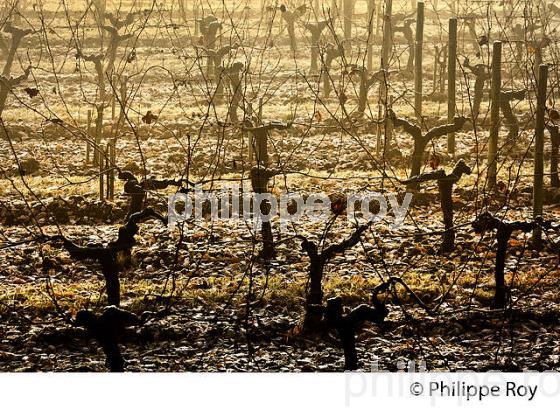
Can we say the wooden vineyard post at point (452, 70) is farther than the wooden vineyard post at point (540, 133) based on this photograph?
Yes

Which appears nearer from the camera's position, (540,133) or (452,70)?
(540,133)

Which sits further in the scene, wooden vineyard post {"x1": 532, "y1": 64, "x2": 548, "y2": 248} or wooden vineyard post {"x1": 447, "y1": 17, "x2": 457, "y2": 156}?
wooden vineyard post {"x1": 447, "y1": 17, "x2": 457, "y2": 156}

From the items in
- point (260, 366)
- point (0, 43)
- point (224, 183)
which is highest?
point (0, 43)

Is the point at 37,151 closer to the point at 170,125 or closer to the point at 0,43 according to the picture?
the point at 170,125

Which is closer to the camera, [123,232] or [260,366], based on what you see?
[260,366]

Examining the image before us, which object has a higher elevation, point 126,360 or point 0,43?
point 0,43

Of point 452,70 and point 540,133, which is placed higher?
point 452,70

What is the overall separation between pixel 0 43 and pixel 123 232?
14.6 meters

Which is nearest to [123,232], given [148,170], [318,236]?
[318,236]

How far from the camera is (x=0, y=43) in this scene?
19078mm

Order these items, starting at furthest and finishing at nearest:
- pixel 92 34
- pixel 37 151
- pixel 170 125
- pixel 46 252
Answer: pixel 92 34 → pixel 170 125 → pixel 37 151 → pixel 46 252

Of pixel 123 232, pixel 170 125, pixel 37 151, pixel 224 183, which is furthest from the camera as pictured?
pixel 170 125

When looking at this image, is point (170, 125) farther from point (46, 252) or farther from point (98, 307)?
point (98, 307)

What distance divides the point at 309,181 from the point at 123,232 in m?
4.29
